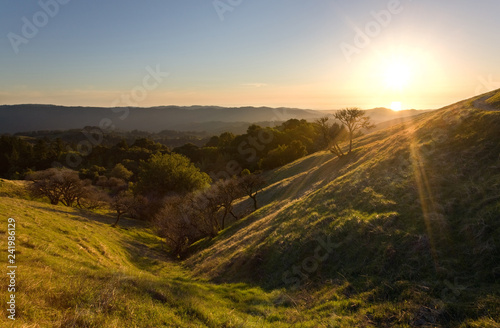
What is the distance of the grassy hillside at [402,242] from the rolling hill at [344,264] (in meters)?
0.06

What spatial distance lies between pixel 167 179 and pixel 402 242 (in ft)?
143

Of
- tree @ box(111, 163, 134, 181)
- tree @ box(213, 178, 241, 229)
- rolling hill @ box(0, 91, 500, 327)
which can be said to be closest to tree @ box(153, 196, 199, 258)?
tree @ box(213, 178, 241, 229)

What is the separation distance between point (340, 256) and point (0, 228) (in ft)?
59.7

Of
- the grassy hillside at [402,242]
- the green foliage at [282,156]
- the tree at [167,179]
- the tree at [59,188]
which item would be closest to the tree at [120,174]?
the tree at [167,179]

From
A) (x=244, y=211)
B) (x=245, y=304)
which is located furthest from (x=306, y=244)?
(x=244, y=211)

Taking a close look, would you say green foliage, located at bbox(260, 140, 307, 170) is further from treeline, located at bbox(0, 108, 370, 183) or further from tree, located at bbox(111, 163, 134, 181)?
tree, located at bbox(111, 163, 134, 181)

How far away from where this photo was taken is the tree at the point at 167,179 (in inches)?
1928

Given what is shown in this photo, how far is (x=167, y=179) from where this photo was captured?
160ft

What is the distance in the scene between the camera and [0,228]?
12625 mm

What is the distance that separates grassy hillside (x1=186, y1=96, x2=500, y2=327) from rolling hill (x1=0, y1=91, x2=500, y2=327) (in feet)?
0.19

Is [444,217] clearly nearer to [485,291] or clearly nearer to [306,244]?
[485,291]

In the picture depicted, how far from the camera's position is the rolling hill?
26.3ft

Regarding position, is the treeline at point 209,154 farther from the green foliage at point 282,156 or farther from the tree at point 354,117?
the tree at point 354,117

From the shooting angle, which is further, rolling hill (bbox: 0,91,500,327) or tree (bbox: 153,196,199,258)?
tree (bbox: 153,196,199,258)
